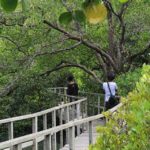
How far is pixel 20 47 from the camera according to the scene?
1689 cm

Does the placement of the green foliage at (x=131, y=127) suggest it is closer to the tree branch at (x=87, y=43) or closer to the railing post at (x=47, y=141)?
the railing post at (x=47, y=141)

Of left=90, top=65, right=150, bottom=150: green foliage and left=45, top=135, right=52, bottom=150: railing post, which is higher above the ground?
left=90, top=65, right=150, bottom=150: green foliage

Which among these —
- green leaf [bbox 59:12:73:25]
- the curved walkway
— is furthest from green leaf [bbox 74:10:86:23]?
the curved walkway

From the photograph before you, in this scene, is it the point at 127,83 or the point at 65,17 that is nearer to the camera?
the point at 65,17

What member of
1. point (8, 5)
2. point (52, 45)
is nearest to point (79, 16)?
point (8, 5)

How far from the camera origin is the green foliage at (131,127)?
3.17m

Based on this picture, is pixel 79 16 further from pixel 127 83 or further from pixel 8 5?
pixel 127 83

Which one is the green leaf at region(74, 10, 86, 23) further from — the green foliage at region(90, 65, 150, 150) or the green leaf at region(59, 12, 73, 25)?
the green foliage at region(90, 65, 150, 150)

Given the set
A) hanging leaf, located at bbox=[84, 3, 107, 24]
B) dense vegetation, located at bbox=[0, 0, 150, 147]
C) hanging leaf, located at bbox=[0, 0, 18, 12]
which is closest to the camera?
hanging leaf, located at bbox=[0, 0, 18, 12]

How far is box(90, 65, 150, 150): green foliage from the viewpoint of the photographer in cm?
317

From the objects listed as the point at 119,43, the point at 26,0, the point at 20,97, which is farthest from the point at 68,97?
the point at 26,0

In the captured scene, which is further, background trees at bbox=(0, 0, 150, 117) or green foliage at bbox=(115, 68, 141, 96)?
background trees at bbox=(0, 0, 150, 117)

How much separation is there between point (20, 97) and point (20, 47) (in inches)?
66.2

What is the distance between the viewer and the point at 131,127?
141 inches
